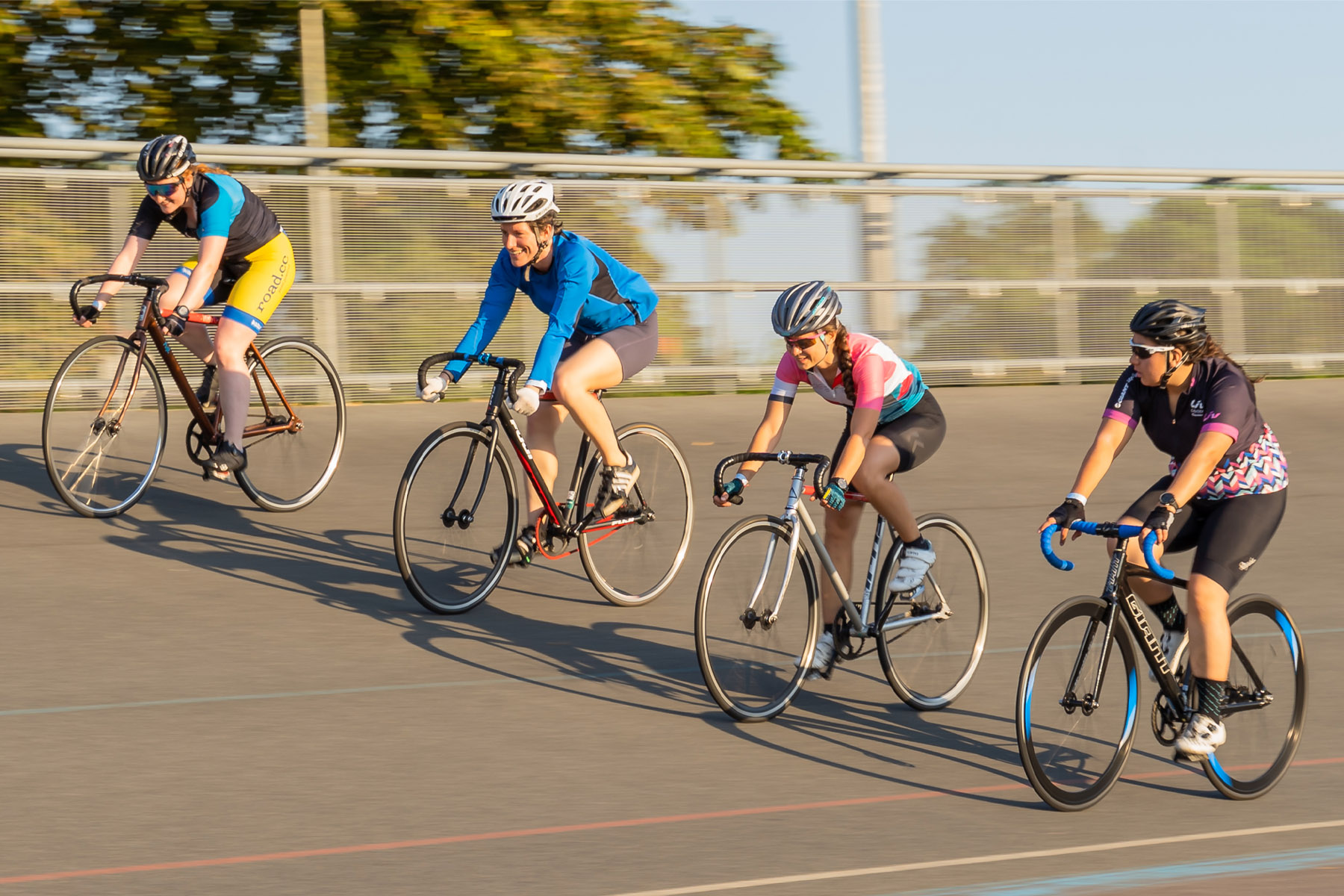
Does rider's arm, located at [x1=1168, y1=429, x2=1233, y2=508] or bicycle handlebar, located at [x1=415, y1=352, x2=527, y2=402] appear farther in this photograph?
bicycle handlebar, located at [x1=415, y1=352, x2=527, y2=402]

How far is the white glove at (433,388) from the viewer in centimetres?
675

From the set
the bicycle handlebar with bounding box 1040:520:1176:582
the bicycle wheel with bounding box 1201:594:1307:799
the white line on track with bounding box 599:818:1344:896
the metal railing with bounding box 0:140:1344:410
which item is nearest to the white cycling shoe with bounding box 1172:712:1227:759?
the bicycle wheel with bounding box 1201:594:1307:799

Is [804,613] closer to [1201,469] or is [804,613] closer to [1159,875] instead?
[1201,469]

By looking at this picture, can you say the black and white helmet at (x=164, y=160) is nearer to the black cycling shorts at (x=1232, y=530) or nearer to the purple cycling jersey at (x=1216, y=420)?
the purple cycling jersey at (x=1216, y=420)

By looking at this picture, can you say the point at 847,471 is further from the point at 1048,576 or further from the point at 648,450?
the point at 1048,576

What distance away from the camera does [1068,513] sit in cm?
494

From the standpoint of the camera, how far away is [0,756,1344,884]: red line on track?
4.42m

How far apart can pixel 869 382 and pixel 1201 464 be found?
4.40ft

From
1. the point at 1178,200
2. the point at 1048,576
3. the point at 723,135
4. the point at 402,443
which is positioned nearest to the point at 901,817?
the point at 1048,576

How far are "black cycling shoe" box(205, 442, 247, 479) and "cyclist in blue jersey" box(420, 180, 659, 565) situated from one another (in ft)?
5.06

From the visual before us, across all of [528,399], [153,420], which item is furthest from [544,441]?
[153,420]

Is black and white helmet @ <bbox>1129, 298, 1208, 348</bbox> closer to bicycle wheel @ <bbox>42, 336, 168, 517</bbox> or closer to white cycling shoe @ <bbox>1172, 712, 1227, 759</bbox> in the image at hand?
white cycling shoe @ <bbox>1172, 712, 1227, 759</bbox>

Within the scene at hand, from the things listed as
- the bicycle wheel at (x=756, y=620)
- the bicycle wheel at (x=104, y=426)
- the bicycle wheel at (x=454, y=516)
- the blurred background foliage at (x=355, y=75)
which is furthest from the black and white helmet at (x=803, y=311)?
the blurred background foliage at (x=355, y=75)

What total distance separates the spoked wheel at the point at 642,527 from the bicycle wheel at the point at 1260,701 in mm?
3145
